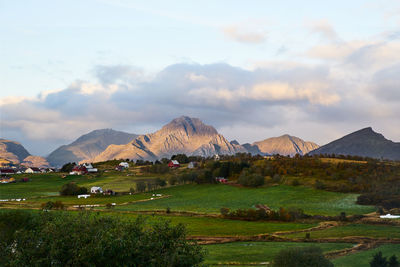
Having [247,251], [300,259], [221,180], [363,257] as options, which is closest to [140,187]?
[221,180]

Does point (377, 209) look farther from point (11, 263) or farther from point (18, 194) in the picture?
point (18, 194)

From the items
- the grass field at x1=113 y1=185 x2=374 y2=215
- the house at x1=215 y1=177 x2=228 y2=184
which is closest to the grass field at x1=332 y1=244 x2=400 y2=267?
the grass field at x1=113 y1=185 x2=374 y2=215

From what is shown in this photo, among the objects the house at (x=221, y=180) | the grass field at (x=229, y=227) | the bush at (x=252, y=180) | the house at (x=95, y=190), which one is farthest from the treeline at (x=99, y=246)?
the house at (x=221, y=180)

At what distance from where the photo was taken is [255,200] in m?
132

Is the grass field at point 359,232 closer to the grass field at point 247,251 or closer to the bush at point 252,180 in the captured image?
the grass field at point 247,251

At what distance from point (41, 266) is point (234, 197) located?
117228mm

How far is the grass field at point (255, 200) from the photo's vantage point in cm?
11600

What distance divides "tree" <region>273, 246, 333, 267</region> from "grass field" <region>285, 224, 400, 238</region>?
35.5 meters

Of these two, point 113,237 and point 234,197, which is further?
point 234,197

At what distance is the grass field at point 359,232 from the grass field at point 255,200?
21.1 m

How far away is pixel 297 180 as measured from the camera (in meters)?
155

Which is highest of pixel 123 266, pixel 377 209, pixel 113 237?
pixel 113 237

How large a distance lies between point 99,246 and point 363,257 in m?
45.0

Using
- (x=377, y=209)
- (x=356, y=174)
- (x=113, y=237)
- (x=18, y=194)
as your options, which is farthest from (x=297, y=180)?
(x=113, y=237)
